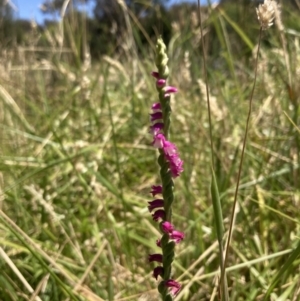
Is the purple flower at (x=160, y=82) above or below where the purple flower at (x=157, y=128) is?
above

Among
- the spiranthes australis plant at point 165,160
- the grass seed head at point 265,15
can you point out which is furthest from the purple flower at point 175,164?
the grass seed head at point 265,15

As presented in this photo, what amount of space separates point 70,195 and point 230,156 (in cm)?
39

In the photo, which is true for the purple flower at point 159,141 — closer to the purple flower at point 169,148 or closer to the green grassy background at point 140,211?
the purple flower at point 169,148

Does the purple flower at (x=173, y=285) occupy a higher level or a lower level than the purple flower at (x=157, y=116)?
lower

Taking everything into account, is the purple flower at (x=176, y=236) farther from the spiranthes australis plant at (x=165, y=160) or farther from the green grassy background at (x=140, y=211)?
the green grassy background at (x=140, y=211)

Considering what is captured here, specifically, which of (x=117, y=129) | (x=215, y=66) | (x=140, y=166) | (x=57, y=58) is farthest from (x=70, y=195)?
(x=215, y=66)

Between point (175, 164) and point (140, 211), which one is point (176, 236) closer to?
point (175, 164)

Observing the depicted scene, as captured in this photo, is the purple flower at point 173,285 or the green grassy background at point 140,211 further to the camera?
the green grassy background at point 140,211

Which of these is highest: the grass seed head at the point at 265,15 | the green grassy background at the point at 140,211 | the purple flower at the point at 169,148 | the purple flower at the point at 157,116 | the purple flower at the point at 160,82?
the grass seed head at the point at 265,15

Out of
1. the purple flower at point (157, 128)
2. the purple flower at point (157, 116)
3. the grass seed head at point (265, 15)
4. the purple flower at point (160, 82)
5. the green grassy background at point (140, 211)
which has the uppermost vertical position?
the grass seed head at point (265, 15)

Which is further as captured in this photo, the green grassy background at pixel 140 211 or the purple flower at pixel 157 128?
the green grassy background at pixel 140 211

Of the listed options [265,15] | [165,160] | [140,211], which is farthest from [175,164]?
[140,211]

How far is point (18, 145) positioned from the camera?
1.45 metres

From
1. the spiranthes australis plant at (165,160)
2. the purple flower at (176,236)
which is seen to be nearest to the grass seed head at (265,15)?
the spiranthes australis plant at (165,160)
